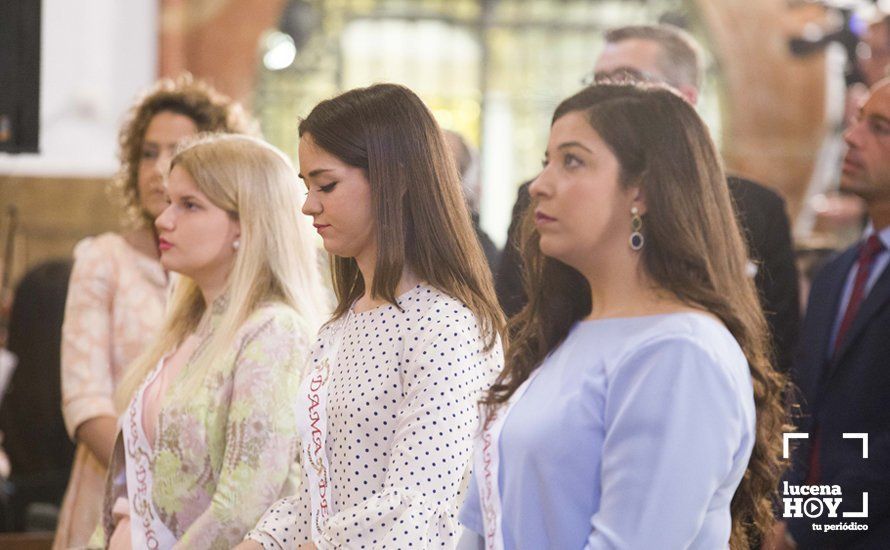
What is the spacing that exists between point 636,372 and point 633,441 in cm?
10

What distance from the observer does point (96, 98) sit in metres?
7.45

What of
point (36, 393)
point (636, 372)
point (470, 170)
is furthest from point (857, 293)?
point (36, 393)

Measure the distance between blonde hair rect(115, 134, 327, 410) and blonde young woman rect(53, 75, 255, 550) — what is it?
2.42ft

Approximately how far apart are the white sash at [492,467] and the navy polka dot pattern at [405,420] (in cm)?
17

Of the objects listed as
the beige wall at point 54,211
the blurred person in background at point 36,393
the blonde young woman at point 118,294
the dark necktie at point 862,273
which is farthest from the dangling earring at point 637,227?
the beige wall at point 54,211

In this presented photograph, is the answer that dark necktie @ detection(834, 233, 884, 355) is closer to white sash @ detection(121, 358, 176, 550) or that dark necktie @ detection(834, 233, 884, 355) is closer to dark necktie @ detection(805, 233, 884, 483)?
dark necktie @ detection(805, 233, 884, 483)

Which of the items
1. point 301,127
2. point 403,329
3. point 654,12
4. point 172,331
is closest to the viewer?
point 403,329

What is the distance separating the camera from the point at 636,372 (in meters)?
1.80

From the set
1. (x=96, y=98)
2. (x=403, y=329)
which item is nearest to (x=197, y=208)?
→ (x=403, y=329)

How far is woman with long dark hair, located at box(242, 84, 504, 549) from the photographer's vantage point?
2.16 meters

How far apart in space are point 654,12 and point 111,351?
7.09 m

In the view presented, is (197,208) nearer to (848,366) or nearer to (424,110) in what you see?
(424,110)

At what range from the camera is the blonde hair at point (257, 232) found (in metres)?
2.83

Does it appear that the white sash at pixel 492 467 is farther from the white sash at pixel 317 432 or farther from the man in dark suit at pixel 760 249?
the man in dark suit at pixel 760 249
